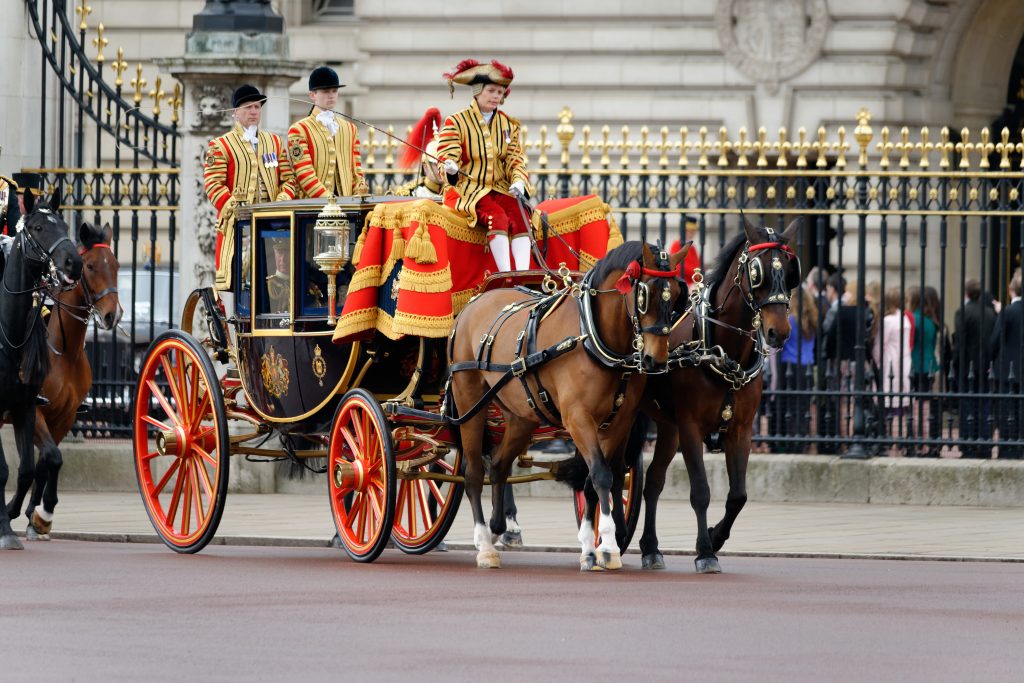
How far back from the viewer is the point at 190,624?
9492mm

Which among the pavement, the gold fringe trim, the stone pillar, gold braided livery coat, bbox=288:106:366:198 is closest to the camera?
the gold fringe trim

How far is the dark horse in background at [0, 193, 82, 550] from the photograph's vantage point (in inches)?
511

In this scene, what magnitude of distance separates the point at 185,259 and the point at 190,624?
7205mm

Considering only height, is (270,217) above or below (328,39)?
below

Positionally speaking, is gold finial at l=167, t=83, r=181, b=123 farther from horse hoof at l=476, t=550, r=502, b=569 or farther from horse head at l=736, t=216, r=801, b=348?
horse head at l=736, t=216, r=801, b=348

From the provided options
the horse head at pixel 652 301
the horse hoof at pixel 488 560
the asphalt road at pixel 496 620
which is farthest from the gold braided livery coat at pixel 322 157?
the horse head at pixel 652 301

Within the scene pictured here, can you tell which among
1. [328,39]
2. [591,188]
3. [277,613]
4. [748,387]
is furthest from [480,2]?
[277,613]

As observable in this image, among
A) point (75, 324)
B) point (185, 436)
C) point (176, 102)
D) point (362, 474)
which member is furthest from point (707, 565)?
point (176, 102)

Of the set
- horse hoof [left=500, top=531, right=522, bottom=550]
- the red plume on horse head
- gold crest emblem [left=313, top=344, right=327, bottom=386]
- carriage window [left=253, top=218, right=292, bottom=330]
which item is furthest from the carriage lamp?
horse hoof [left=500, top=531, right=522, bottom=550]

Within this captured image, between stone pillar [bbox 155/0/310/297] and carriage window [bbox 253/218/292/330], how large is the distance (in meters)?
3.43

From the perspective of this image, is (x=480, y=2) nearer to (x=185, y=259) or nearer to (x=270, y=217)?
(x=185, y=259)

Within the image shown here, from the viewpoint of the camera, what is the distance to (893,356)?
1744 cm

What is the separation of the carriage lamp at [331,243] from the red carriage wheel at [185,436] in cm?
79

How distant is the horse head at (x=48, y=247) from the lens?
507 inches
